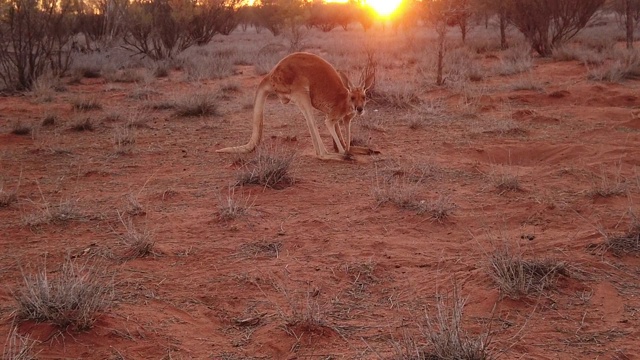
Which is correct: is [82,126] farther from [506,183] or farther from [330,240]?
[506,183]

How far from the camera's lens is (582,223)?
4730 millimetres

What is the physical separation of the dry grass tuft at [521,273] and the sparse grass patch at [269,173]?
9.04 ft

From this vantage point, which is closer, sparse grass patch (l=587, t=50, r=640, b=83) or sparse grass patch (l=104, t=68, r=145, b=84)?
sparse grass patch (l=587, t=50, r=640, b=83)

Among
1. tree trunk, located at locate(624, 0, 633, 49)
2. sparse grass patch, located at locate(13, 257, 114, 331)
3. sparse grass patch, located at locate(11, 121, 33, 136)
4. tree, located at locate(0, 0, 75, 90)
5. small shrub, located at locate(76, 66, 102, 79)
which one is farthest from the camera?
small shrub, located at locate(76, 66, 102, 79)

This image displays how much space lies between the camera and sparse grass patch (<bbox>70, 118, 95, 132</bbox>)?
905cm

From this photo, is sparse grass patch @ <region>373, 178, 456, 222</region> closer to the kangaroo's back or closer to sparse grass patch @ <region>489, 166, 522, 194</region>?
sparse grass patch @ <region>489, 166, 522, 194</region>

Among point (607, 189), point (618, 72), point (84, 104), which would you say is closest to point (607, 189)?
point (607, 189)

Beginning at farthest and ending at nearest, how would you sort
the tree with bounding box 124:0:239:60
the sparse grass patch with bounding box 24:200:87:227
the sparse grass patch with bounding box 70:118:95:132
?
the tree with bounding box 124:0:239:60 → the sparse grass patch with bounding box 70:118:95:132 → the sparse grass patch with bounding box 24:200:87:227

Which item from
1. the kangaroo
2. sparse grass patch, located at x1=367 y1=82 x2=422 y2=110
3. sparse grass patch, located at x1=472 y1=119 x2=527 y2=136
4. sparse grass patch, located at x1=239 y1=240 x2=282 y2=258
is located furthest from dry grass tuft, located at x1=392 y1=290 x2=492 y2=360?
sparse grass patch, located at x1=367 y1=82 x2=422 y2=110

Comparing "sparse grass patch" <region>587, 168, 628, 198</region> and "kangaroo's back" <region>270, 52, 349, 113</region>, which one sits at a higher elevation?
"kangaroo's back" <region>270, 52, 349, 113</region>

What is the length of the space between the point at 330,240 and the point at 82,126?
6.13 m

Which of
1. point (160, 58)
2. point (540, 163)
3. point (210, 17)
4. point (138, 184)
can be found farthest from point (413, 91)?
point (210, 17)

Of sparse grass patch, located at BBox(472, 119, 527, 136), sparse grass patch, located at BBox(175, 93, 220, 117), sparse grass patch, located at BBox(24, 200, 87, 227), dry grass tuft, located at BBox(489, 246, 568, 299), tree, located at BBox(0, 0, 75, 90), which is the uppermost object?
tree, located at BBox(0, 0, 75, 90)

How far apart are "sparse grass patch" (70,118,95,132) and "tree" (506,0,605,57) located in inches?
527
